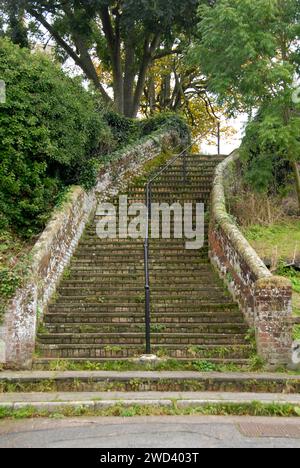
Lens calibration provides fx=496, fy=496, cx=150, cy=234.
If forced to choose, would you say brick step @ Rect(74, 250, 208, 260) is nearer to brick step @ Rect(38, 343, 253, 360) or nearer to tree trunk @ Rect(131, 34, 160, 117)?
brick step @ Rect(38, 343, 253, 360)

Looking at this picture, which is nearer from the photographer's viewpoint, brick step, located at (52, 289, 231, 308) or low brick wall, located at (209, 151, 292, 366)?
low brick wall, located at (209, 151, 292, 366)

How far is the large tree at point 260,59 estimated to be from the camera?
11.1m

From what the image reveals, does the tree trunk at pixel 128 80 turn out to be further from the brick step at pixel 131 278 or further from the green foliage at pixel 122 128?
the brick step at pixel 131 278

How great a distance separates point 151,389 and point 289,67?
7.88 meters

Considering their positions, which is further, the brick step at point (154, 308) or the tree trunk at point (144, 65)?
the tree trunk at point (144, 65)

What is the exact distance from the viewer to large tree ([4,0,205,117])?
679 inches

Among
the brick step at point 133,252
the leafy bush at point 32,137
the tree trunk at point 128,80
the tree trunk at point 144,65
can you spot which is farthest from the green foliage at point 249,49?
the tree trunk at point 128,80

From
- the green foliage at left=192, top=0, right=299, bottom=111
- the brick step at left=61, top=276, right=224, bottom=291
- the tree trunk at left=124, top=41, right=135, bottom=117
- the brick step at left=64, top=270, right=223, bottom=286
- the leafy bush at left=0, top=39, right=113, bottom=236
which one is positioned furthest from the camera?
the tree trunk at left=124, top=41, right=135, bottom=117

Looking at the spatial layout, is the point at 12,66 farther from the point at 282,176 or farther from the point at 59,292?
the point at 282,176

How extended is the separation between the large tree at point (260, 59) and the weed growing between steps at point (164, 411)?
644cm

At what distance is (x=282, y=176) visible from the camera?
48.4ft

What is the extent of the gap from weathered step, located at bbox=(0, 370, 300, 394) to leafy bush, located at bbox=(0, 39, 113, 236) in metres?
4.36

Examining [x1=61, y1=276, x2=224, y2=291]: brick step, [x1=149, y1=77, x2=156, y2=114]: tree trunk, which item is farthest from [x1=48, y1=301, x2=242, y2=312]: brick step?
[x1=149, y1=77, x2=156, y2=114]: tree trunk
